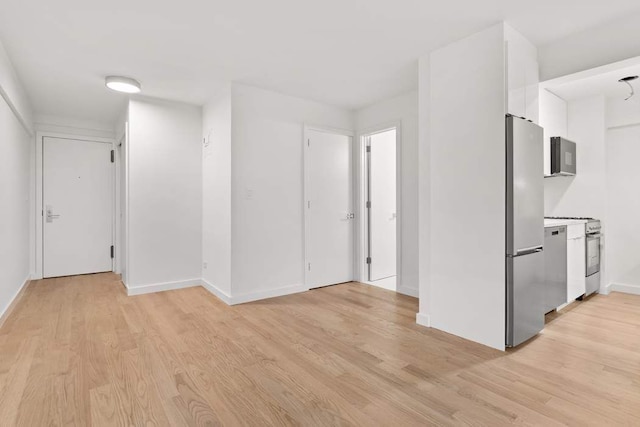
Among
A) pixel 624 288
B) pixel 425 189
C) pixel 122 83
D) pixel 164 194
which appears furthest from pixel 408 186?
pixel 122 83

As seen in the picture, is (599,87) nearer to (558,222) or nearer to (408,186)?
(558,222)

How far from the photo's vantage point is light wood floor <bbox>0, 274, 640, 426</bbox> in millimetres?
1744

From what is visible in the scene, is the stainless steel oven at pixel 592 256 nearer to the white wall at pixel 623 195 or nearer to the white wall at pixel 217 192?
the white wall at pixel 623 195

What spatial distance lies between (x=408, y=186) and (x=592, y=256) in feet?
7.09

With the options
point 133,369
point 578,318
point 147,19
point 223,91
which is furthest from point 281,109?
point 578,318

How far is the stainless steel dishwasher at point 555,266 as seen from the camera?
9.78 feet

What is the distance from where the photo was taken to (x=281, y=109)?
4.02 meters

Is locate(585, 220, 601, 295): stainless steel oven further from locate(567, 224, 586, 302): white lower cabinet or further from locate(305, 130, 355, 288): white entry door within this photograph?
locate(305, 130, 355, 288): white entry door

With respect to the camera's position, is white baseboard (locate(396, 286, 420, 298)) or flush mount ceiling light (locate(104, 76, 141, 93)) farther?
white baseboard (locate(396, 286, 420, 298))

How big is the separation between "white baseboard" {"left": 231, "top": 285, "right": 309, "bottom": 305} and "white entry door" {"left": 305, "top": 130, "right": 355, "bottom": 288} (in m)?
0.18

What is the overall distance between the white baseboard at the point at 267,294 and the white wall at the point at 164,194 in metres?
1.14

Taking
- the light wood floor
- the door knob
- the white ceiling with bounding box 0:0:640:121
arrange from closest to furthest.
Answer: the light wood floor < the white ceiling with bounding box 0:0:640:121 < the door knob

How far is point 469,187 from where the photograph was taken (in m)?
2.65

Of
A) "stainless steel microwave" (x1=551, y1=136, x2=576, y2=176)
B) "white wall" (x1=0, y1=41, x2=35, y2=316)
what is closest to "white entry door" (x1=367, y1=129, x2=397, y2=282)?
"stainless steel microwave" (x1=551, y1=136, x2=576, y2=176)
